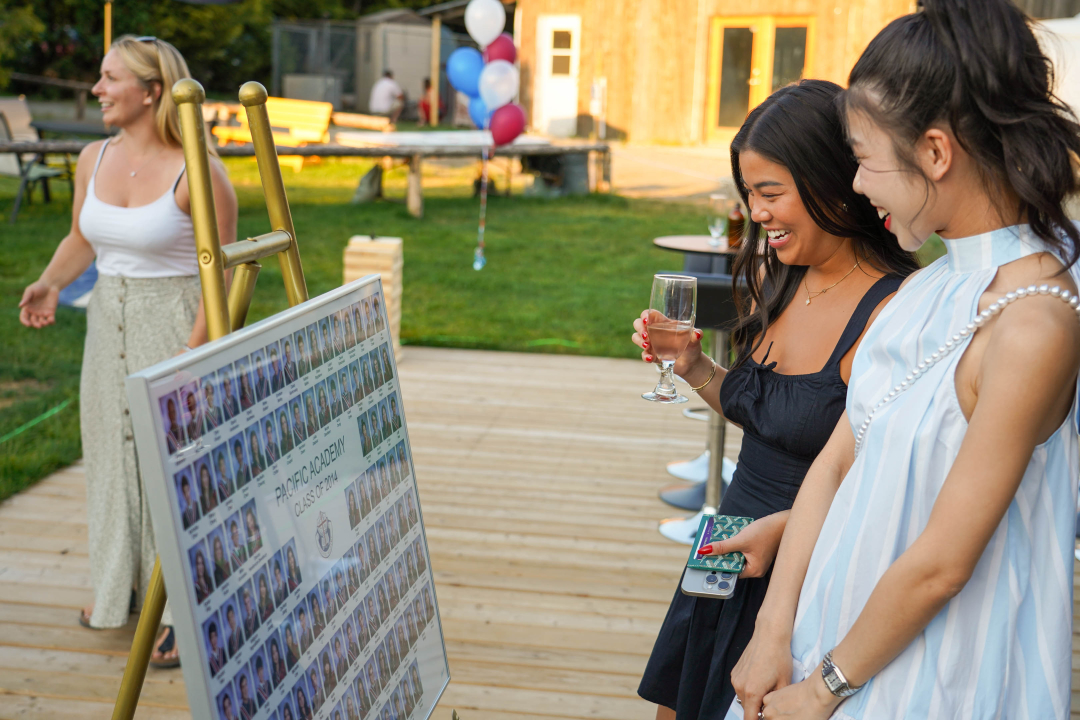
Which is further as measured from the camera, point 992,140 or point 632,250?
point 632,250

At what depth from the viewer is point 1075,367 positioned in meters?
1.01

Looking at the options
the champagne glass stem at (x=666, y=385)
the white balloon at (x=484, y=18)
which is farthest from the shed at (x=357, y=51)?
the champagne glass stem at (x=666, y=385)

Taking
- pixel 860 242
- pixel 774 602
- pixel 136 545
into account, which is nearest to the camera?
pixel 774 602

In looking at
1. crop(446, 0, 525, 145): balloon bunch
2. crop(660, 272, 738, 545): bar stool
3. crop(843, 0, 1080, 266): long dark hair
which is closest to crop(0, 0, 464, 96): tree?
crop(446, 0, 525, 145): balloon bunch

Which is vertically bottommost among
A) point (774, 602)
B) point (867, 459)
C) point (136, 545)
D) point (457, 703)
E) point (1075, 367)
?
point (457, 703)

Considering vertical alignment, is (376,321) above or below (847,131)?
below

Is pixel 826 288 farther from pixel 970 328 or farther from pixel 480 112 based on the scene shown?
pixel 480 112

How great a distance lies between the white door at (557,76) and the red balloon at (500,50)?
365 inches

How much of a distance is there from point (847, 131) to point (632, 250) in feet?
30.9

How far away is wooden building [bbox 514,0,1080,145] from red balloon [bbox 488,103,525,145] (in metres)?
8.62

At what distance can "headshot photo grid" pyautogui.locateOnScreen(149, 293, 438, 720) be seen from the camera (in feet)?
3.80

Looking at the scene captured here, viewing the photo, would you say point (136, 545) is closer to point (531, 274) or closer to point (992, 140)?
point (992, 140)

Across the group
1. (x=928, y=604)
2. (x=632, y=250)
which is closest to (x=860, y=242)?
(x=928, y=604)

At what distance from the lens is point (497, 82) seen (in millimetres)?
10383
